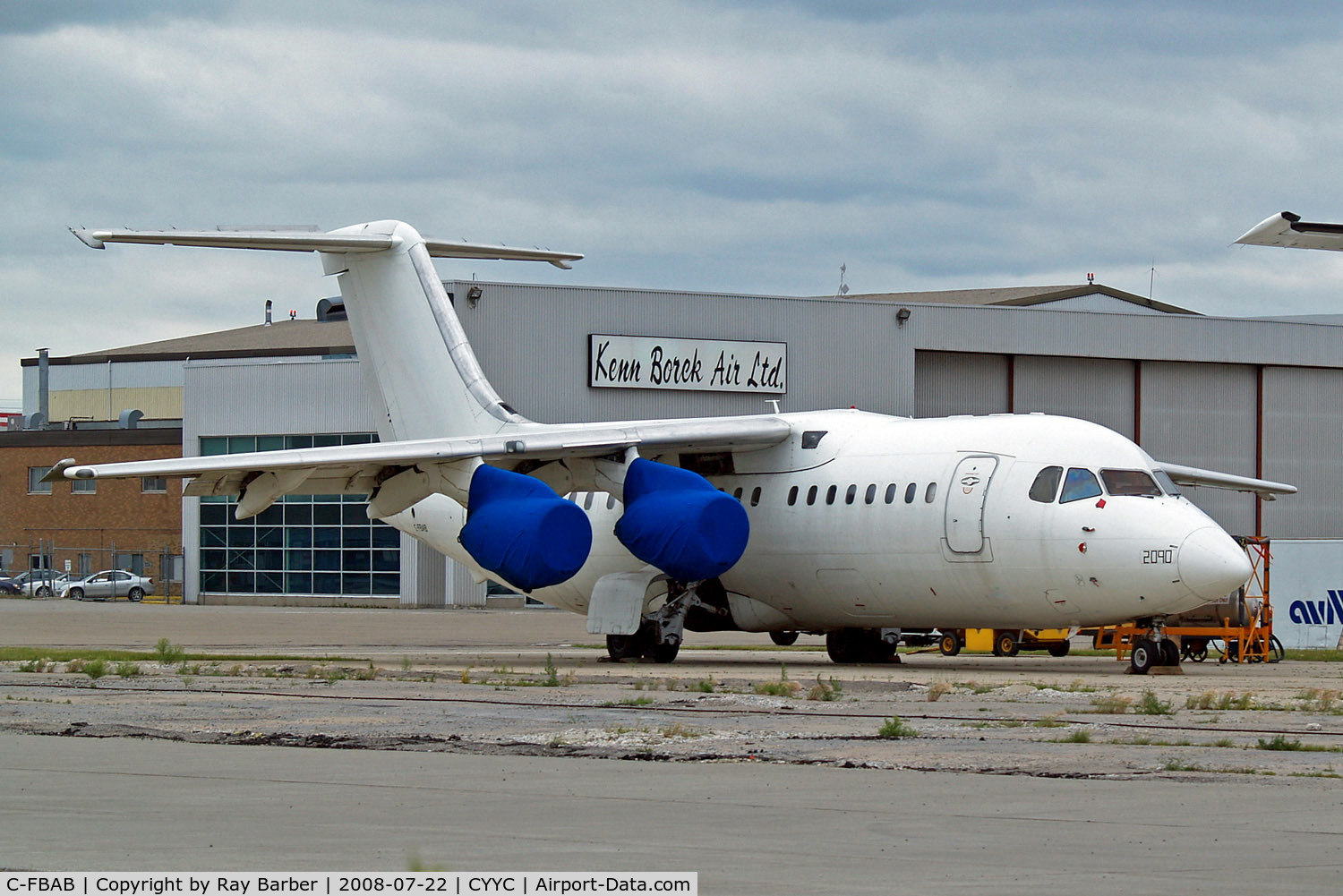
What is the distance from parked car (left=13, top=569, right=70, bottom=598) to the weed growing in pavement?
6023 cm

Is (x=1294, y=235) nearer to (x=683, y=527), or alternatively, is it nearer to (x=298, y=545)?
(x=683, y=527)

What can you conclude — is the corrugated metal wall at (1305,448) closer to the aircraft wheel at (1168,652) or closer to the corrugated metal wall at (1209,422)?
the corrugated metal wall at (1209,422)

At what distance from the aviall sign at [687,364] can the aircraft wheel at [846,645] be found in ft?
81.0

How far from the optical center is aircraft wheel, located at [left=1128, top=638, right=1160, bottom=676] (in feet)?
82.5

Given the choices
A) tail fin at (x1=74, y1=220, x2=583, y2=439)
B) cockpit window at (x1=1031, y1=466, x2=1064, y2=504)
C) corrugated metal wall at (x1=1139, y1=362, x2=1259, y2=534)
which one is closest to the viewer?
cockpit window at (x1=1031, y1=466, x2=1064, y2=504)

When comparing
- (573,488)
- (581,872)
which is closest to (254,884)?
(581,872)

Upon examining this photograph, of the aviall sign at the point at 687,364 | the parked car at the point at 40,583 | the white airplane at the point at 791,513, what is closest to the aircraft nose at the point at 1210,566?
the white airplane at the point at 791,513

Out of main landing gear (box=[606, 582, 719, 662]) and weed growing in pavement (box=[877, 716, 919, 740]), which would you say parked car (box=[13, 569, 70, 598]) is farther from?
weed growing in pavement (box=[877, 716, 919, 740])

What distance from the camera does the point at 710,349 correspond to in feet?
181

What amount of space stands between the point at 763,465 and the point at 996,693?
9.07 metres

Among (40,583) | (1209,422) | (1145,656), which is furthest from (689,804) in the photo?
(40,583)

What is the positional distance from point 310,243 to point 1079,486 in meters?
13.7

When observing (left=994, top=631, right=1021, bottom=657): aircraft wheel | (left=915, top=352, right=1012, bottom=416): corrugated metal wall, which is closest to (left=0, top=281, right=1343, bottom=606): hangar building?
(left=915, top=352, right=1012, bottom=416): corrugated metal wall

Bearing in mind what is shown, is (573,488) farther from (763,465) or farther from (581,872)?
(581,872)
